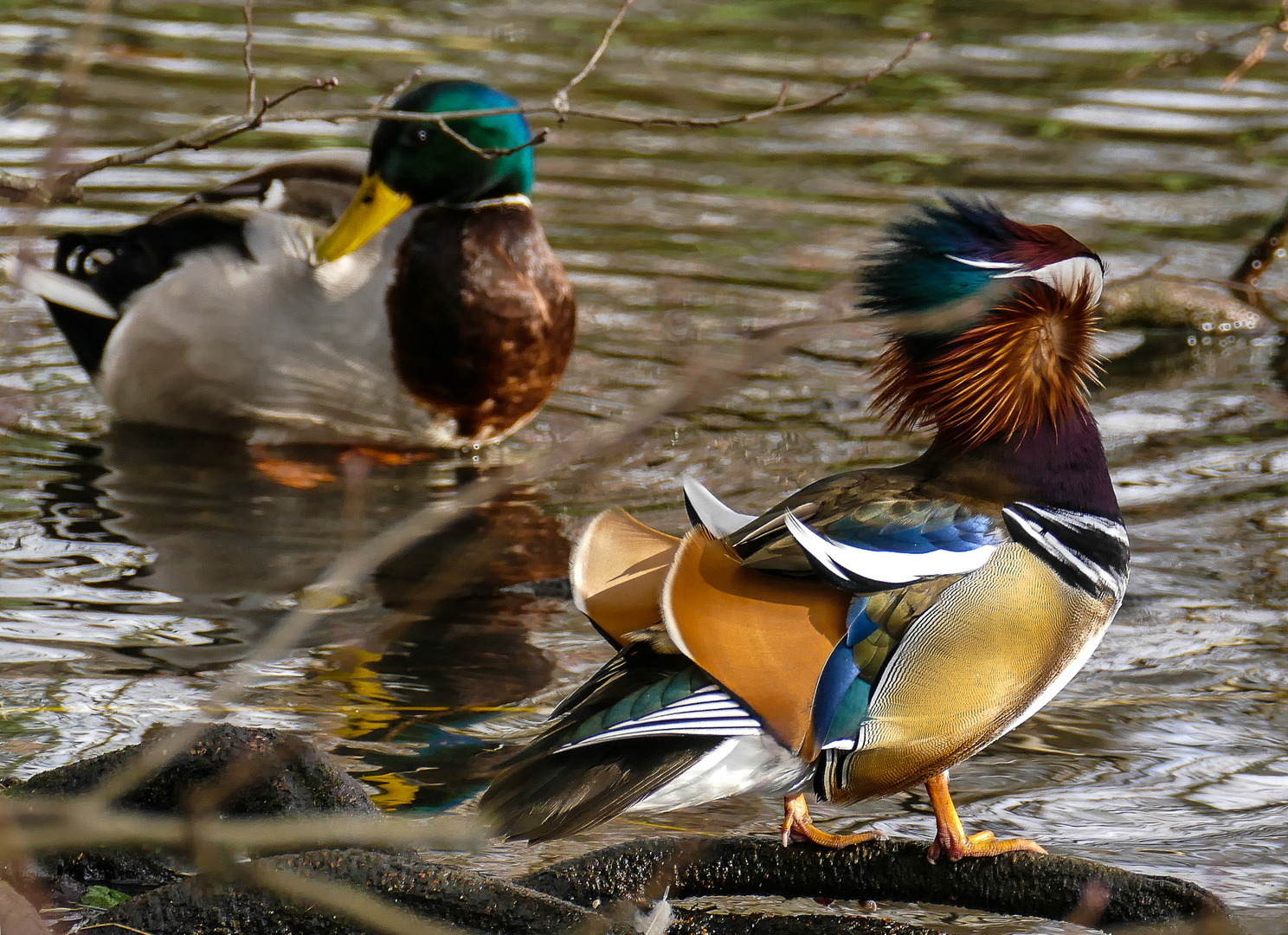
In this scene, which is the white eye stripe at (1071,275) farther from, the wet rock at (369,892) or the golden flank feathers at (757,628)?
the wet rock at (369,892)

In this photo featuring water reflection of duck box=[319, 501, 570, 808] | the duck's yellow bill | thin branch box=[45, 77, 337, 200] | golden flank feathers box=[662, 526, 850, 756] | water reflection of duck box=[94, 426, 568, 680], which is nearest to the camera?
thin branch box=[45, 77, 337, 200]

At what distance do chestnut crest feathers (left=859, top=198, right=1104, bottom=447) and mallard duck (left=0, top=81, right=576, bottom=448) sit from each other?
3.00m

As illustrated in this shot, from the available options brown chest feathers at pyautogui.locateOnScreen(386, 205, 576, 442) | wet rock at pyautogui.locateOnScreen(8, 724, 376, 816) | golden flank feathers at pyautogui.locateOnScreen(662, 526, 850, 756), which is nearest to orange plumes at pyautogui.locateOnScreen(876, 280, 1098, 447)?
golden flank feathers at pyautogui.locateOnScreen(662, 526, 850, 756)

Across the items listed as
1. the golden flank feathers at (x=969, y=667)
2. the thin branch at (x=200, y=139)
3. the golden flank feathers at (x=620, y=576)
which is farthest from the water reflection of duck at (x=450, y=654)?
the thin branch at (x=200, y=139)

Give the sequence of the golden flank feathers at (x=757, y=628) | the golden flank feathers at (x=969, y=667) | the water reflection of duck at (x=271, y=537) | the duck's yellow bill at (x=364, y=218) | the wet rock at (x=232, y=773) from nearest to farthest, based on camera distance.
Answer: the golden flank feathers at (x=757, y=628)
the golden flank feathers at (x=969, y=667)
the wet rock at (x=232, y=773)
the water reflection of duck at (x=271, y=537)
the duck's yellow bill at (x=364, y=218)

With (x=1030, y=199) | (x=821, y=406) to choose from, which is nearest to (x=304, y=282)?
(x=821, y=406)

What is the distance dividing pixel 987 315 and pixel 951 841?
2.86 feet

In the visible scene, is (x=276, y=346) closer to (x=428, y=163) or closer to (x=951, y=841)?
(x=428, y=163)

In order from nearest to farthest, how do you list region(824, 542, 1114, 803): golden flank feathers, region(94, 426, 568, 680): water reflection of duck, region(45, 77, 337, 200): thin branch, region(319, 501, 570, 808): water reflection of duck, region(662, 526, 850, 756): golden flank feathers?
region(45, 77, 337, 200): thin branch → region(662, 526, 850, 756): golden flank feathers → region(824, 542, 1114, 803): golden flank feathers → region(319, 501, 570, 808): water reflection of duck → region(94, 426, 568, 680): water reflection of duck

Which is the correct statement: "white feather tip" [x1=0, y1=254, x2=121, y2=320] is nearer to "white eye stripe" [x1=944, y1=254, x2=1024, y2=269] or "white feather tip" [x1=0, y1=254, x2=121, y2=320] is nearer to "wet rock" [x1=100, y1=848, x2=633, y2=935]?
"wet rock" [x1=100, y1=848, x2=633, y2=935]

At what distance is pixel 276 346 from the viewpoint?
18.6 feet

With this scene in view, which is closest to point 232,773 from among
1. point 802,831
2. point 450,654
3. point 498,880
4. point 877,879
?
point 498,880

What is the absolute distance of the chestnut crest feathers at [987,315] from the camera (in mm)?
2764

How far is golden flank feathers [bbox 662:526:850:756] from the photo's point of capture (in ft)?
8.41
